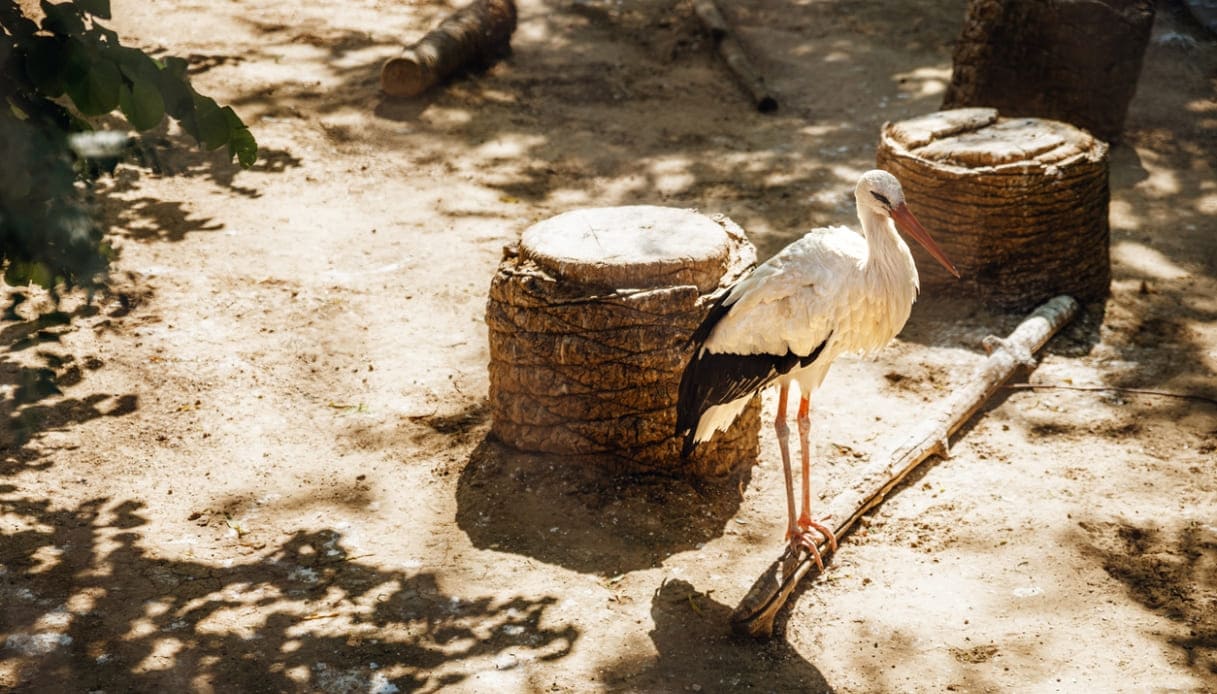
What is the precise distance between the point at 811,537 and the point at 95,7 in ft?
10.1

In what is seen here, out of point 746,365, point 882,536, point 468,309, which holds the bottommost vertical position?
point 882,536

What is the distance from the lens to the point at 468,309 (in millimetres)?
6328

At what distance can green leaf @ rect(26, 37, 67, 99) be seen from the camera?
302 centimetres

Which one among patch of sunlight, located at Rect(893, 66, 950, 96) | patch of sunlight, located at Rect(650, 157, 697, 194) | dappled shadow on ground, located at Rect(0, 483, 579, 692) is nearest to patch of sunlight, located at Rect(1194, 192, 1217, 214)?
patch of sunlight, located at Rect(893, 66, 950, 96)

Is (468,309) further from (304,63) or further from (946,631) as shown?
(304,63)

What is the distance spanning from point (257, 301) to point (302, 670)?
9.83 ft

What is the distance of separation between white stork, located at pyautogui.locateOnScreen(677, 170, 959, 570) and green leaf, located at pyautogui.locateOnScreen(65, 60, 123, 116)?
2.28 m

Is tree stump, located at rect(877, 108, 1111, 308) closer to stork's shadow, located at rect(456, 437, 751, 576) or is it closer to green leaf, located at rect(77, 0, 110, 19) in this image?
stork's shadow, located at rect(456, 437, 751, 576)

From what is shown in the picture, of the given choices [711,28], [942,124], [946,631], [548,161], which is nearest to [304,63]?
[548,161]

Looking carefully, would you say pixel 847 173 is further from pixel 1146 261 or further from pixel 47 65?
pixel 47 65

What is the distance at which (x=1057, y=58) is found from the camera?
8320 mm

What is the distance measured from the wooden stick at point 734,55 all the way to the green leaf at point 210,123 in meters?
6.56

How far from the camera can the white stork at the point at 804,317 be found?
4.25m

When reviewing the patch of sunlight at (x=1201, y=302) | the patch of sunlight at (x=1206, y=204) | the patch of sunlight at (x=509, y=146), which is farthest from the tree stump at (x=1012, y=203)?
the patch of sunlight at (x=509, y=146)
